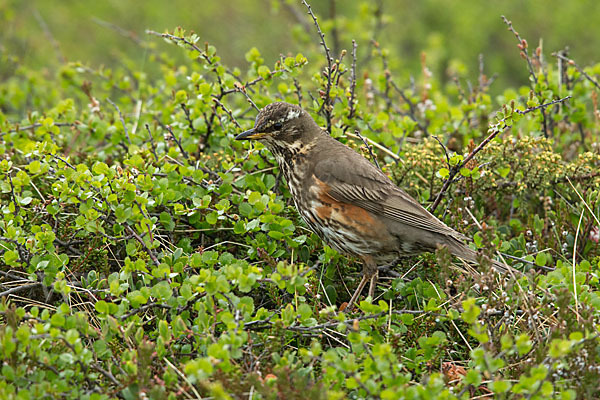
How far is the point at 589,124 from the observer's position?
22.8ft

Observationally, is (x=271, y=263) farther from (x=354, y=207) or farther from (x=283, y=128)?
(x=283, y=128)

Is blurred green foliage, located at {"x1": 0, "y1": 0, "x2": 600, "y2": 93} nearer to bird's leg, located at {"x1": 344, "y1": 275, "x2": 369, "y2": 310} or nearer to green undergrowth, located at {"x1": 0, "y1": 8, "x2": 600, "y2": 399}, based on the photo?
green undergrowth, located at {"x1": 0, "y1": 8, "x2": 600, "y2": 399}

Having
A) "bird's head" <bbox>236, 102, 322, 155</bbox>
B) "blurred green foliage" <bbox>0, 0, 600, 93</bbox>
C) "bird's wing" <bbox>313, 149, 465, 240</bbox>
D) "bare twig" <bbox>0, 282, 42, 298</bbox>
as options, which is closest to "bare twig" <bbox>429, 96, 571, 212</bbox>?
"bird's wing" <bbox>313, 149, 465, 240</bbox>

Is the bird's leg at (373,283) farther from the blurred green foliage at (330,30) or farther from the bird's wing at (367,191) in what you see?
the blurred green foliage at (330,30)

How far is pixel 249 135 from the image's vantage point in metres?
5.49

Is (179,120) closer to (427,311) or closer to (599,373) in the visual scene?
(427,311)

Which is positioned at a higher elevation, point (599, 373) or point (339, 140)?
point (339, 140)

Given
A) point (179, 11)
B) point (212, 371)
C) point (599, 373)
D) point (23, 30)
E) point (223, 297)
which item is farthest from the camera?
point (179, 11)

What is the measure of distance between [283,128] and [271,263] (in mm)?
1226

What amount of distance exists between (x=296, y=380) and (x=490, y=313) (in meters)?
1.38

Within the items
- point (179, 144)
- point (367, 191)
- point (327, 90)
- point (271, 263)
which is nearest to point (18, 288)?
point (271, 263)

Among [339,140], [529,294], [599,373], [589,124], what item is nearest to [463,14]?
[589,124]

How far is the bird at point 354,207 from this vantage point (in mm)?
5176

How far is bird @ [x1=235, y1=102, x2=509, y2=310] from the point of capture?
5.18m
